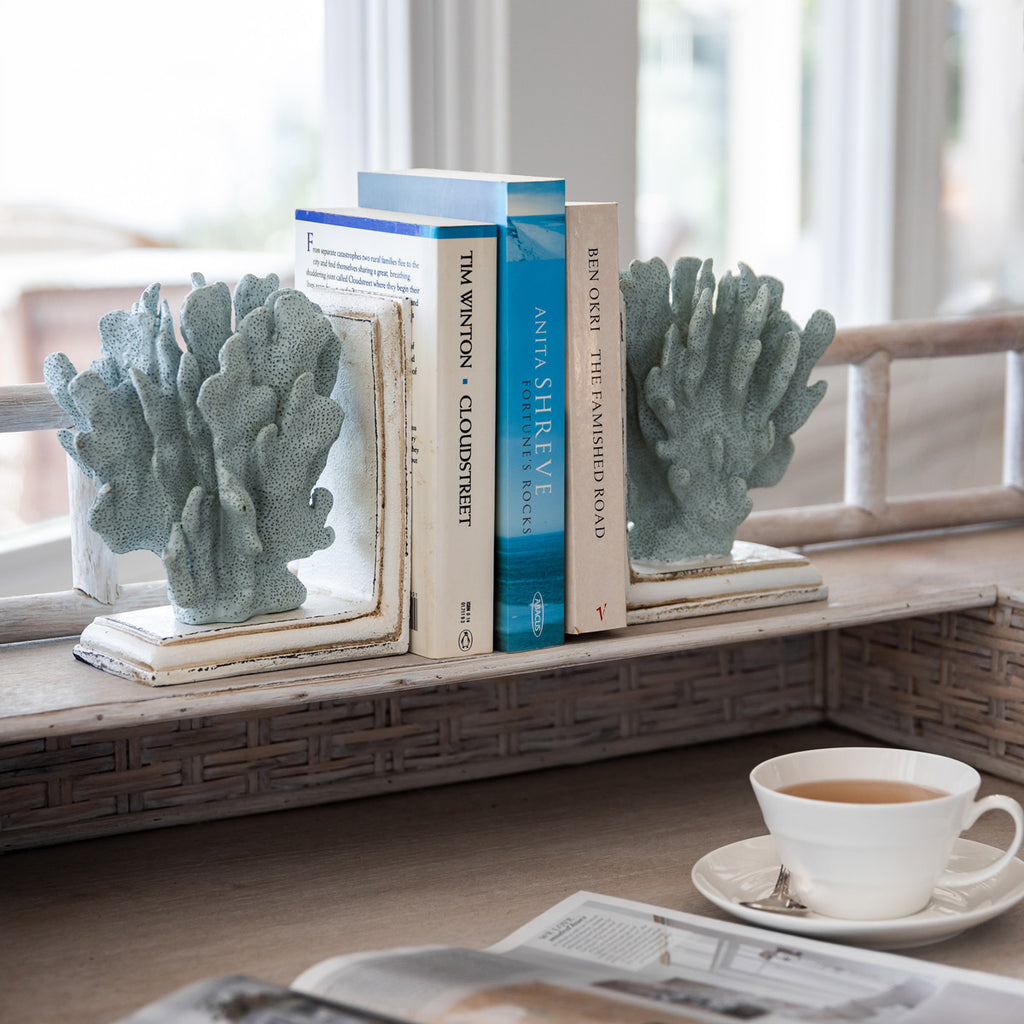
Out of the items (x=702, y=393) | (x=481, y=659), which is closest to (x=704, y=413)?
(x=702, y=393)

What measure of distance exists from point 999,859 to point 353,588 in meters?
0.38

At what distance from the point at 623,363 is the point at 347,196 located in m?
0.40

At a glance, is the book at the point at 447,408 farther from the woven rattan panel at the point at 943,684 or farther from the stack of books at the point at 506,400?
the woven rattan panel at the point at 943,684

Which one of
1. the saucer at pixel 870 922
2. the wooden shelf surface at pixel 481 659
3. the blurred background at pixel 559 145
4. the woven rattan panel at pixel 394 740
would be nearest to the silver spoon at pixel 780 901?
the saucer at pixel 870 922

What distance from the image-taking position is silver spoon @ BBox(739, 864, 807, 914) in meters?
0.72

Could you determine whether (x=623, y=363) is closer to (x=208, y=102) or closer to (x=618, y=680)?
(x=618, y=680)

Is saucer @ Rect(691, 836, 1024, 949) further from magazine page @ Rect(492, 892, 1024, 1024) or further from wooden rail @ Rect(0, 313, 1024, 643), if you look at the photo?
wooden rail @ Rect(0, 313, 1024, 643)

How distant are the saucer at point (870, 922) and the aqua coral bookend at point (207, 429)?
11.8 inches

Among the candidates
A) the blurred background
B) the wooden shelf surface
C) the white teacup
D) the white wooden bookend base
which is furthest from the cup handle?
the blurred background

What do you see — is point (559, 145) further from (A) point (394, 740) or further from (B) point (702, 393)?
(A) point (394, 740)

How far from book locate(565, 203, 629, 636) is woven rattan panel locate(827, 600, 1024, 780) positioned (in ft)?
0.98

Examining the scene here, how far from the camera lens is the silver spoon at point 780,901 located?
72 cm

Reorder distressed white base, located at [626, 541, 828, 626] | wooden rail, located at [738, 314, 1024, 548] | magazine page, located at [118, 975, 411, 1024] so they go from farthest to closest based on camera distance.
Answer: wooden rail, located at [738, 314, 1024, 548] < distressed white base, located at [626, 541, 828, 626] < magazine page, located at [118, 975, 411, 1024]

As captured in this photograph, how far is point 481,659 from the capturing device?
78 cm
